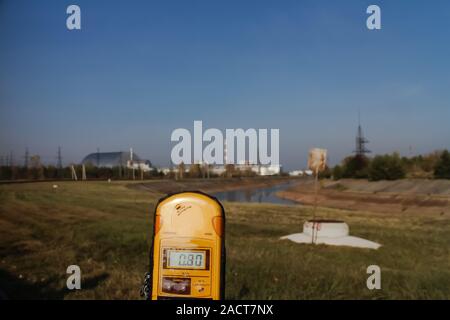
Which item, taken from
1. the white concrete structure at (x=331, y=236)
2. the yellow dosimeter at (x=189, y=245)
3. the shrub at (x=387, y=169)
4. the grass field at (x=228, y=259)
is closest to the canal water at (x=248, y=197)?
the shrub at (x=387, y=169)

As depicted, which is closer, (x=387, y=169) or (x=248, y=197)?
(x=387, y=169)

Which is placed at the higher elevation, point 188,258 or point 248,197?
point 188,258

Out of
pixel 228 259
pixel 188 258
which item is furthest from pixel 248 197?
pixel 188 258

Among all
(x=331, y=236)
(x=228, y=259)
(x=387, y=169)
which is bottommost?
(x=228, y=259)

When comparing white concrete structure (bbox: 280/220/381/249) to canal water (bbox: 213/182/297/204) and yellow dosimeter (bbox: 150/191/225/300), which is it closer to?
yellow dosimeter (bbox: 150/191/225/300)

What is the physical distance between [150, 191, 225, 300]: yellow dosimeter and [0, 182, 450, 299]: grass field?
10.9 feet

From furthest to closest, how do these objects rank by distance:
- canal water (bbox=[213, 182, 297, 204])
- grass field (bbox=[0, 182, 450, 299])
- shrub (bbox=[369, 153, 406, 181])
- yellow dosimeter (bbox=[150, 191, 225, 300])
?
1. canal water (bbox=[213, 182, 297, 204])
2. shrub (bbox=[369, 153, 406, 181])
3. grass field (bbox=[0, 182, 450, 299])
4. yellow dosimeter (bbox=[150, 191, 225, 300])

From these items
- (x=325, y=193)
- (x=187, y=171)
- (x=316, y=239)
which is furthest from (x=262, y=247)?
(x=187, y=171)

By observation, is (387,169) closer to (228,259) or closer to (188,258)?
(228,259)

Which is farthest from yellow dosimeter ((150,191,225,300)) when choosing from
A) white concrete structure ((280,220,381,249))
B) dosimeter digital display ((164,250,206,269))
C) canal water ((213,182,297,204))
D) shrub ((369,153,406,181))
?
shrub ((369,153,406,181))

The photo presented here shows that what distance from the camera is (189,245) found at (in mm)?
3180

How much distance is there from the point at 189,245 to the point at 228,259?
231 inches

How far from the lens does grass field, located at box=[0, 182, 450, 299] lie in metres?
6.82

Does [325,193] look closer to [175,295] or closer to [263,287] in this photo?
[263,287]
